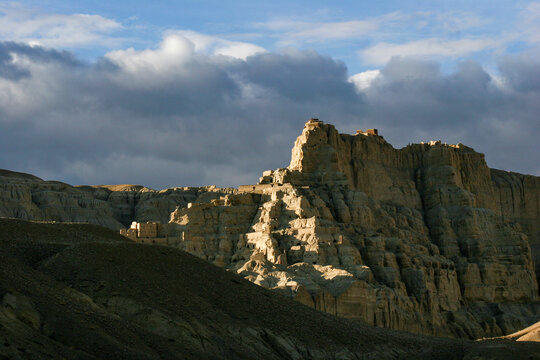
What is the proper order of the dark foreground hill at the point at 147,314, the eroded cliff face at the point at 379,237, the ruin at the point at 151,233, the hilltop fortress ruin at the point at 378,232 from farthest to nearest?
the ruin at the point at 151,233, the hilltop fortress ruin at the point at 378,232, the eroded cliff face at the point at 379,237, the dark foreground hill at the point at 147,314

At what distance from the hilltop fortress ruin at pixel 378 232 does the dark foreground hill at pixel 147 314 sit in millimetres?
21784

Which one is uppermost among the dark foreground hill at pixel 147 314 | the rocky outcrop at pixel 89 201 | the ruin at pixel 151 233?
the rocky outcrop at pixel 89 201

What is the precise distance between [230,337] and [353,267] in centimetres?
4302

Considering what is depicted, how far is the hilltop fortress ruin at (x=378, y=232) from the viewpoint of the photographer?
353ft

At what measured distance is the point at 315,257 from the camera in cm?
10750

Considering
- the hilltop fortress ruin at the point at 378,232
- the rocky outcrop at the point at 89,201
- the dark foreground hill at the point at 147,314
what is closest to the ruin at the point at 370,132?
the hilltop fortress ruin at the point at 378,232

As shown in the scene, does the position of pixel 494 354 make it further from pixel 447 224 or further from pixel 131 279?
pixel 447 224

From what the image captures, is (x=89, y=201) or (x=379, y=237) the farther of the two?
(x=89, y=201)

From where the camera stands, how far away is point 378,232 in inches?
4843

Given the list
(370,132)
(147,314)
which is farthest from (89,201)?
(147,314)

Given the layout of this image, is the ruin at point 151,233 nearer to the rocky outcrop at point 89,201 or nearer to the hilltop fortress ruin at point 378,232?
the hilltop fortress ruin at point 378,232

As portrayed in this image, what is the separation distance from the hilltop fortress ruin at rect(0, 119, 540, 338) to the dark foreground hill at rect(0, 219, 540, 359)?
21.8 metres

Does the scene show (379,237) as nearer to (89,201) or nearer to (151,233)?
(151,233)

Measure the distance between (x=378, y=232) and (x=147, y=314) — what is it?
61935mm
